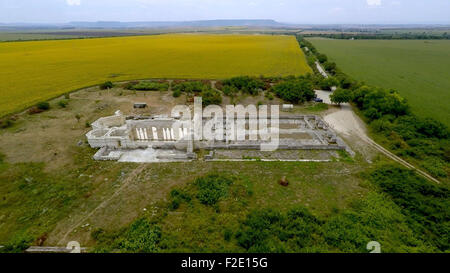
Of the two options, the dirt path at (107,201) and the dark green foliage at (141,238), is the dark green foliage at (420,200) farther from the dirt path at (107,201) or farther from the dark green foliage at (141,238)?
the dirt path at (107,201)

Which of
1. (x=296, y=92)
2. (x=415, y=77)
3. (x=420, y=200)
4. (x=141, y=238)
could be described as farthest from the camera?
(x=415, y=77)

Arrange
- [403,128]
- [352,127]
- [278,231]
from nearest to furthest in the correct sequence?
[278,231], [403,128], [352,127]

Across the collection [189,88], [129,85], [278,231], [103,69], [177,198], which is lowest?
[278,231]

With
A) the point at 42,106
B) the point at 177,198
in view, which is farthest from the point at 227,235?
the point at 42,106

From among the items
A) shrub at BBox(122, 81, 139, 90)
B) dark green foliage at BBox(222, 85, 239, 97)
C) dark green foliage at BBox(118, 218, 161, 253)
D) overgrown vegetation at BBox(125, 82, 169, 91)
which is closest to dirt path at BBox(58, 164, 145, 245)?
dark green foliage at BBox(118, 218, 161, 253)

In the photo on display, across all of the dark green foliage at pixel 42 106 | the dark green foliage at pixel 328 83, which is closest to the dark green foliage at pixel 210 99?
the dark green foliage at pixel 328 83

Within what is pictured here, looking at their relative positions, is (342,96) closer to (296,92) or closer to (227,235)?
(296,92)

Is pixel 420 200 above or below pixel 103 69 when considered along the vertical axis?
below

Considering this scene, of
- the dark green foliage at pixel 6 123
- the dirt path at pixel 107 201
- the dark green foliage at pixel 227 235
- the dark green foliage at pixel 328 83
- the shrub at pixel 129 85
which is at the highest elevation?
the shrub at pixel 129 85
